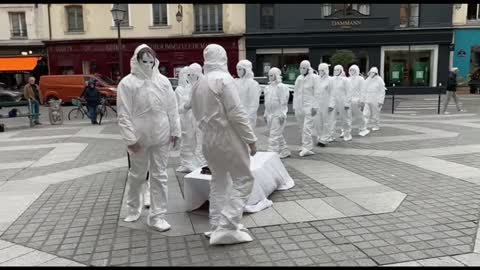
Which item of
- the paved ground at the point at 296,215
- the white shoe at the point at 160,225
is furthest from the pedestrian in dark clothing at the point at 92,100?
the white shoe at the point at 160,225

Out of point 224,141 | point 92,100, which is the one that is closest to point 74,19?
point 92,100

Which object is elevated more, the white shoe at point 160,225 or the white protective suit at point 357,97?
the white protective suit at point 357,97

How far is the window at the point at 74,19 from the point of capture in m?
29.5

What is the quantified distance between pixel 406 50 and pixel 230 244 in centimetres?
2691

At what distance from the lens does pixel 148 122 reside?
4637 millimetres

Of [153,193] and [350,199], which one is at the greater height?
[153,193]

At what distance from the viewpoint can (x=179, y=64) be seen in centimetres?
2956

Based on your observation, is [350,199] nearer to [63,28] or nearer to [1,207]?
[1,207]

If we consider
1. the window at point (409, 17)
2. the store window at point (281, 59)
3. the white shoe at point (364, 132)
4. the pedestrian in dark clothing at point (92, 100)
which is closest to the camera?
the white shoe at point (364, 132)

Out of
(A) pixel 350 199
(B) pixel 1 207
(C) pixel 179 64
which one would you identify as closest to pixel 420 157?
(A) pixel 350 199

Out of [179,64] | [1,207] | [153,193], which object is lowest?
[1,207]

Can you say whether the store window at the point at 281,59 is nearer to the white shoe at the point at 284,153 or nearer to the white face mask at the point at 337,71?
the white face mask at the point at 337,71

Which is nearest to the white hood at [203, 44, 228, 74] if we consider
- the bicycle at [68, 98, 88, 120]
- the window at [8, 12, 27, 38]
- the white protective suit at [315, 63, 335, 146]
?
the white protective suit at [315, 63, 335, 146]

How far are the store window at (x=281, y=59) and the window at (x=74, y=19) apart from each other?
40.9 feet
